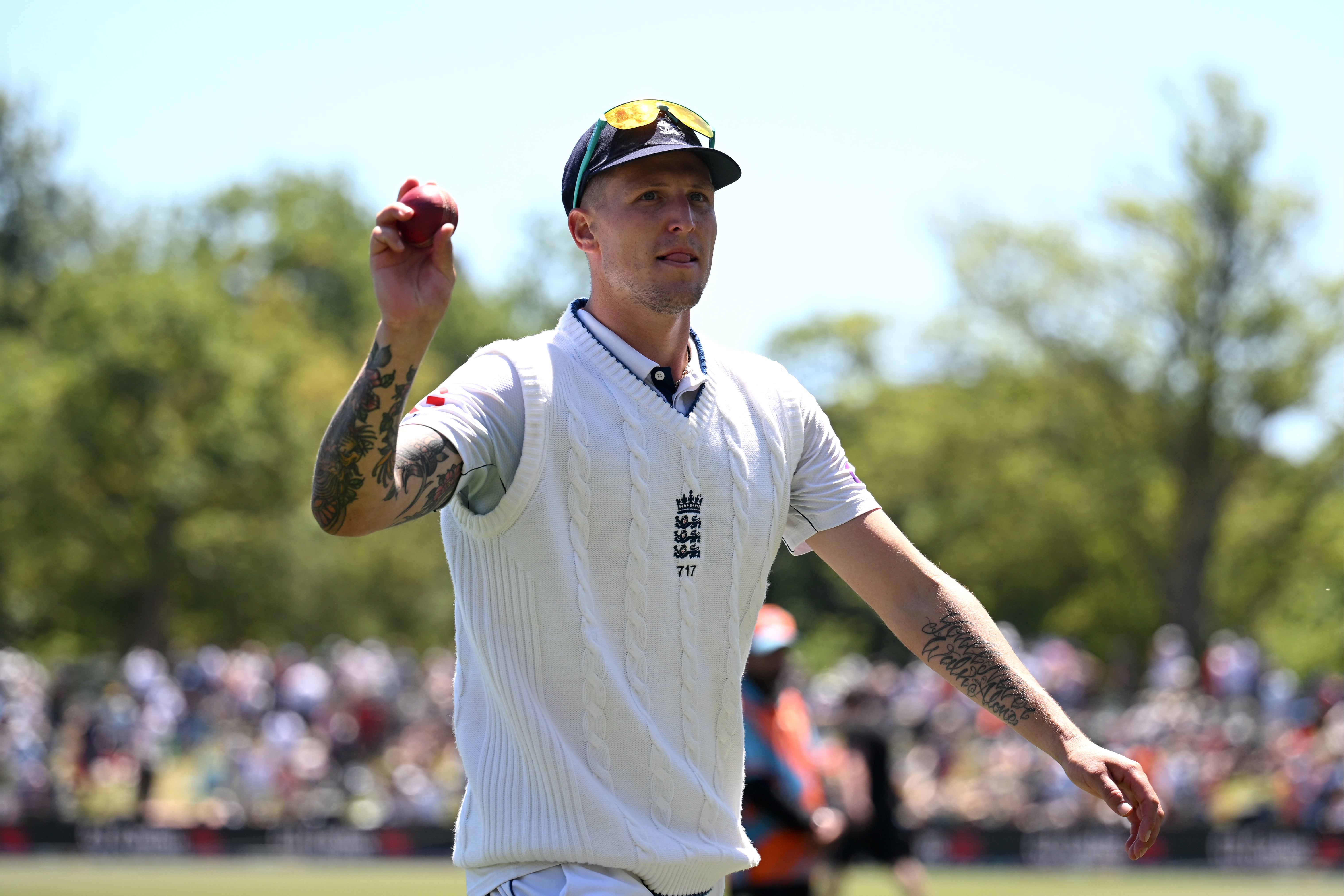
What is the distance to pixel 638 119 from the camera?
3.39 metres

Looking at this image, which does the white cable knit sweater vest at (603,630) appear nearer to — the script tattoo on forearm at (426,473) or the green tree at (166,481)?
the script tattoo on forearm at (426,473)

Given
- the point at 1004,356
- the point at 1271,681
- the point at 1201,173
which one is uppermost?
the point at 1201,173

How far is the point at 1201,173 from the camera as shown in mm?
35938

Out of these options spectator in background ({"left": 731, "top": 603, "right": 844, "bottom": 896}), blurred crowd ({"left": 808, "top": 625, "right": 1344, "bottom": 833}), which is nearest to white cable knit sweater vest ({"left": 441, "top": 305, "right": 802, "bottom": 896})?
spectator in background ({"left": 731, "top": 603, "right": 844, "bottom": 896})

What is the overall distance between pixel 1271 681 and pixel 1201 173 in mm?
15417

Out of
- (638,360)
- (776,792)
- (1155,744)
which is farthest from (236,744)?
(638,360)

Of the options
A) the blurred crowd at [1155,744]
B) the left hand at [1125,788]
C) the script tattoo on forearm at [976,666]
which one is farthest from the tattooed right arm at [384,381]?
the blurred crowd at [1155,744]

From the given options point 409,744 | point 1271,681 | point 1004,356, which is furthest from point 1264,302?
point 409,744

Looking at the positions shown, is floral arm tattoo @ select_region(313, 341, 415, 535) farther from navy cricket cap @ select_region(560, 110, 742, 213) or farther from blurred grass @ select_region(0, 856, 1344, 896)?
blurred grass @ select_region(0, 856, 1344, 896)

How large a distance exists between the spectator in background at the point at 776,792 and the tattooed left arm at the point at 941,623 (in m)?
3.91

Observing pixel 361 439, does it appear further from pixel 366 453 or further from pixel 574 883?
pixel 574 883

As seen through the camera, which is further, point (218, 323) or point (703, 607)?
point (218, 323)

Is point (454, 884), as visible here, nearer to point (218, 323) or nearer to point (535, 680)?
point (535, 680)

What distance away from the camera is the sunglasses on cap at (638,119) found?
339cm
